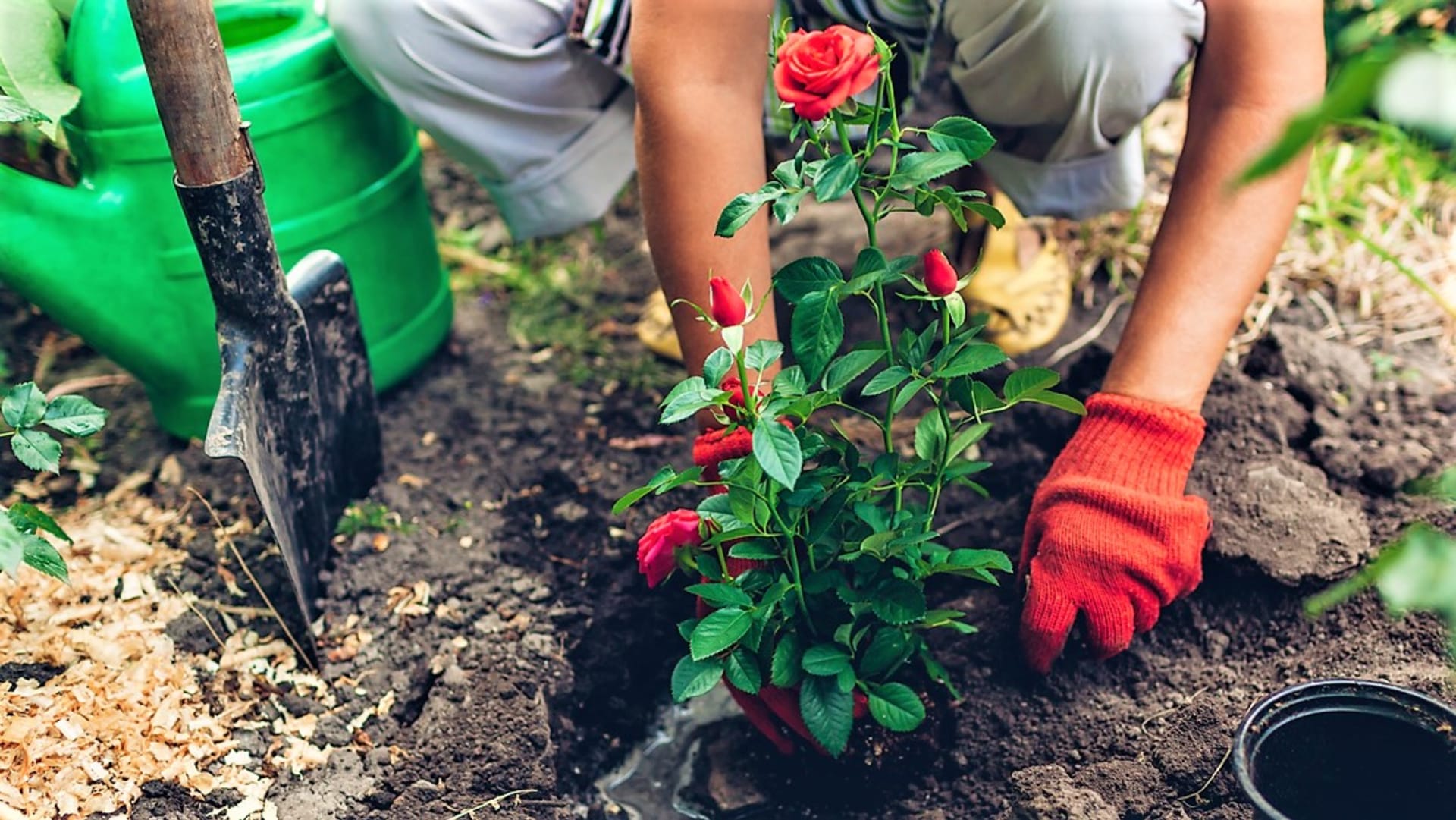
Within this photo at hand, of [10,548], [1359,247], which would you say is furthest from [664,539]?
[1359,247]

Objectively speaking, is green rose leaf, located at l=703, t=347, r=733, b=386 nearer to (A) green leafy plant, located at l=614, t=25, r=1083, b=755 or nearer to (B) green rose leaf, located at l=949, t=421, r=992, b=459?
(A) green leafy plant, located at l=614, t=25, r=1083, b=755

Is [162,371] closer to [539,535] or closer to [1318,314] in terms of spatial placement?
[539,535]

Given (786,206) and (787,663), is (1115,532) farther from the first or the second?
(786,206)

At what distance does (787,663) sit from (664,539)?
0.68 ft

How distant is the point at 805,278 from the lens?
1226mm

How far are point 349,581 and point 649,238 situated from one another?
66 cm

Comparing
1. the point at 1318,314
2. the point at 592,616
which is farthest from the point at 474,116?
the point at 1318,314

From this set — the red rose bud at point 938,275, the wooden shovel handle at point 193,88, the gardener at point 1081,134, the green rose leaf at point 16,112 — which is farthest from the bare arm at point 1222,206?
the green rose leaf at point 16,112

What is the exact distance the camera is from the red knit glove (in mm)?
1423

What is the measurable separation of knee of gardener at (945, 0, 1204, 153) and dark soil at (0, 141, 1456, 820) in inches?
15.2

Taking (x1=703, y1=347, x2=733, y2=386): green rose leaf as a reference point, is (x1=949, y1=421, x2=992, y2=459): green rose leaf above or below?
below

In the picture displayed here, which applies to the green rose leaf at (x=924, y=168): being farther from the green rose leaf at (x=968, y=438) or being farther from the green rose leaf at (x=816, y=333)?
the green rose leaf at (x=968, y=438)

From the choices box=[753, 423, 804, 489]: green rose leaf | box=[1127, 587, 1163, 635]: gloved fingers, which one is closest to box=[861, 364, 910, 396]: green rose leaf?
box=[753, 423, 804, 489]: green rose leaf

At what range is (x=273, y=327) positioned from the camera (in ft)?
5.47
